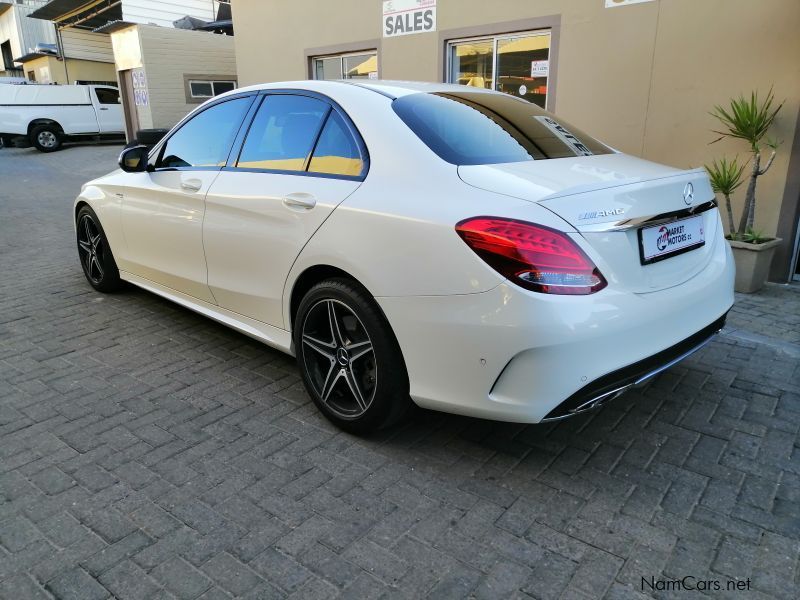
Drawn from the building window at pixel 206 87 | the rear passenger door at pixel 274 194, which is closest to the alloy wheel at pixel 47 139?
the building window at pixel 206 87

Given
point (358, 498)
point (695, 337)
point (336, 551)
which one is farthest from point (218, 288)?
point (695, 337)

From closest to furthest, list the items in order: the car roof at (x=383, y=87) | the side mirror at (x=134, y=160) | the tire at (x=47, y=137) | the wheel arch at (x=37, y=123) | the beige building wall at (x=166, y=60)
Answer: the car roof at (x=383, y=87)
the side mirror at (x=134, y=160)
the beige building wall at (x=166, y=60)
the wheel arch at (x=37, y=123)
the tire at (x=47, y=137)

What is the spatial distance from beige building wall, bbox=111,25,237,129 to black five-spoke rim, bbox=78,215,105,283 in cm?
1295

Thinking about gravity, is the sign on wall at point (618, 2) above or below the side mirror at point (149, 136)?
above

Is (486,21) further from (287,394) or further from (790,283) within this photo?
(287,394)

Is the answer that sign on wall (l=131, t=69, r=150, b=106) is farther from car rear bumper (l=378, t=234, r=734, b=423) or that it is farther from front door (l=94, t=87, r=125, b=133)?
car rear bumper (l=378, t=234, r=734, b=423)

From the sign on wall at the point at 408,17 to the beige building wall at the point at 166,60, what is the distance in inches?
422

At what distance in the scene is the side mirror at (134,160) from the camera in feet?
14.1

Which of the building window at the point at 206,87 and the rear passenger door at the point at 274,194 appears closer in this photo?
the rear passenger door at the point at 274,194

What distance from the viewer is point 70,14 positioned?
→ 2197 cm

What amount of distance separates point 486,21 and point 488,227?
5.89 meters

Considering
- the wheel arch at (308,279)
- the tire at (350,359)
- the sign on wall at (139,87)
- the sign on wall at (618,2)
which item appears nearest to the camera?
the tire at (350,359)

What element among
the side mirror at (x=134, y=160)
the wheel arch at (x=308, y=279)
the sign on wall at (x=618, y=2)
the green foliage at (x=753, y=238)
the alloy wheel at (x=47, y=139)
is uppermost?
the sign on wall at (x=618, y=2)

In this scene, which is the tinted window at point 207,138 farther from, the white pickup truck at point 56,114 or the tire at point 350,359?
the white pickup truck at point 56,114
